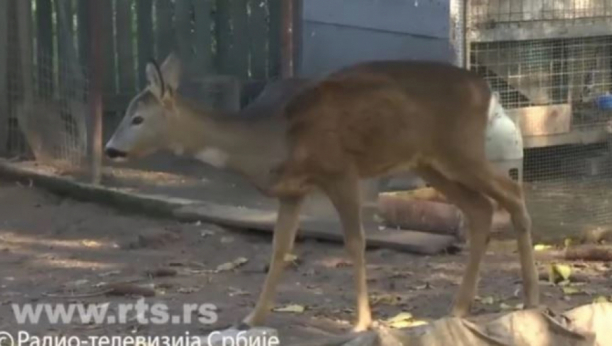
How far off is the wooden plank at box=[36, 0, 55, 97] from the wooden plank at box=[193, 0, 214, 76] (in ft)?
3.89

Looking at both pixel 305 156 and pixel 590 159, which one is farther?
pixel 590 159

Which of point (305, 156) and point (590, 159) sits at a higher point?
point (305, 156)

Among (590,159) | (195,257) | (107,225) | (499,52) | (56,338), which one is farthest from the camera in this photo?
Result: (590,159)

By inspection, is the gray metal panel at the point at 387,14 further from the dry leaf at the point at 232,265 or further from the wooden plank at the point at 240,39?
the dry leaf at the point at 232,265

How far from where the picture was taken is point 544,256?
9.16 meters

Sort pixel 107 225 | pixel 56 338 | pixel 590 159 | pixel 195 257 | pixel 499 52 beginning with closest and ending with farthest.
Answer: pixel 56 338
pixel 195 257
pixel 107 225
pixel 499 52
pixel 590 159

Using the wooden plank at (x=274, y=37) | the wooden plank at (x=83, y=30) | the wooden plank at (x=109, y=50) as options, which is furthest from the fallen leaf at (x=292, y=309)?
the wooden plank at (x=109, y=50)

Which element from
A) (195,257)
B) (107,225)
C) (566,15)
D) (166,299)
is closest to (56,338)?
(166,299)

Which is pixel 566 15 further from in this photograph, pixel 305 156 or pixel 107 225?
pixel 305 156

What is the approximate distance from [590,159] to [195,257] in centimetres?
394

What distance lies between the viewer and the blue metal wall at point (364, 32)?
1094cm

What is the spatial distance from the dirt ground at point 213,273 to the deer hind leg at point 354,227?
0.20m

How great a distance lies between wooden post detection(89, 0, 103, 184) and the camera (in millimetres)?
10875

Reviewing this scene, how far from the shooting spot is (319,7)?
1135 cm
